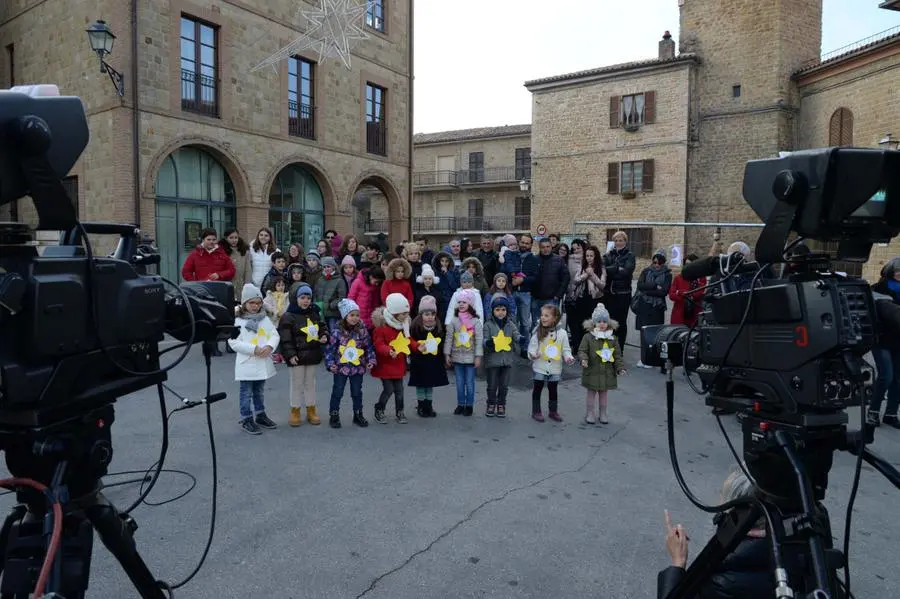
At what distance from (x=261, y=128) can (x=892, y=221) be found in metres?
15.5

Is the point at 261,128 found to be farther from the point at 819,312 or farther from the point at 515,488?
the point at 819,312

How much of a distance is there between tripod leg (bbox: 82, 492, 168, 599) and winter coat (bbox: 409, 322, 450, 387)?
4.59 meters

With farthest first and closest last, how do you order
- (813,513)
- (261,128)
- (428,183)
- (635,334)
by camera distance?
(428,183) → (261,128) → (635,334) → (813,513)

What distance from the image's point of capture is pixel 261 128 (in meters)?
15.7

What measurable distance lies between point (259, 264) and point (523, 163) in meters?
31.0

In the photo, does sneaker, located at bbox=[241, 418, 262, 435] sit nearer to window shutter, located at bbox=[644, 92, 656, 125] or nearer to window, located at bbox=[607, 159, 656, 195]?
window, located at bbox=[607, 159, 656, 195]

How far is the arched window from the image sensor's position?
2303 cm

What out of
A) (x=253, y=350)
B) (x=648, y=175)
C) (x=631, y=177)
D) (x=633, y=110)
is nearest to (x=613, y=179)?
(x=631, y=177)

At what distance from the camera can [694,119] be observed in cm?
2723

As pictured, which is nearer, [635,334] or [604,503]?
[604,503]

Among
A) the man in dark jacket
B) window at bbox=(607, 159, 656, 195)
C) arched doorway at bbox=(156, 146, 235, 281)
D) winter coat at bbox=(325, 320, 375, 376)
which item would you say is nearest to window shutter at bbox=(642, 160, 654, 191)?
window at bbox=(607, 159, 656, 195)

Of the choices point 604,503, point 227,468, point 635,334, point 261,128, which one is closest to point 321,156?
point 261,128

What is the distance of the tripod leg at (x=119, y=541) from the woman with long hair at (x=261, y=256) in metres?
8.41

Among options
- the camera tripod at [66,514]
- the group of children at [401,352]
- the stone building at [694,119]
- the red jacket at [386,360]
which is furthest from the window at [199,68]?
the stone building at [694,119]
